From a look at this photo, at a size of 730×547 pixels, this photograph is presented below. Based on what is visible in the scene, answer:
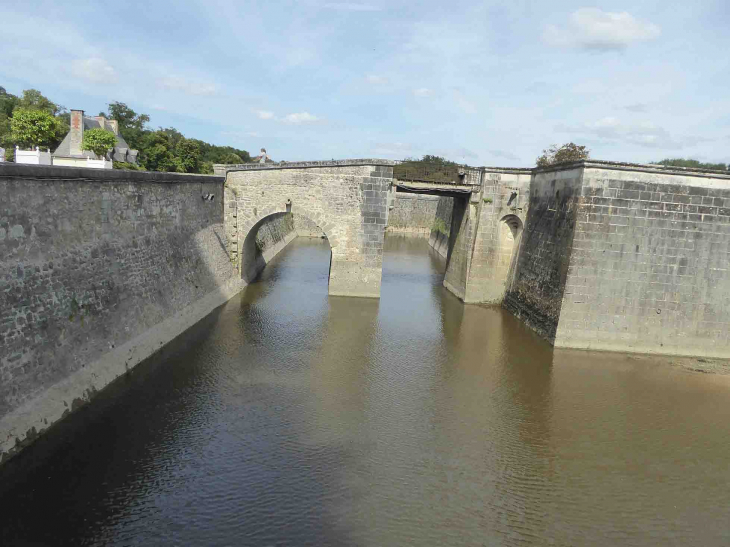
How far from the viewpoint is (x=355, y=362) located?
506 inches

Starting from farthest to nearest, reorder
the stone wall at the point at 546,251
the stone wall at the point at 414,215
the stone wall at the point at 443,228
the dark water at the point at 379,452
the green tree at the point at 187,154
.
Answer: the stone wall at the point at 414,215
the stone wall at the point at 443,228
the green tree at the point at 187,154
the stone wall at the point at 546,251
the dark water at the point at 379,452

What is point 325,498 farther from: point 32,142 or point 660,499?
point 32,142

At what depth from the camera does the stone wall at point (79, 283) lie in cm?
793

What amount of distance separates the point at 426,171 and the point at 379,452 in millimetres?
13971

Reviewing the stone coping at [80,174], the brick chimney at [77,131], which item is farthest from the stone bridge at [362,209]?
the brick chimney at [77,131]

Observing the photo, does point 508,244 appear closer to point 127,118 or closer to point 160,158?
point 160,158

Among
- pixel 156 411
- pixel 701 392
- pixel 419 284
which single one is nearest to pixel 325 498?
pixel 156 411

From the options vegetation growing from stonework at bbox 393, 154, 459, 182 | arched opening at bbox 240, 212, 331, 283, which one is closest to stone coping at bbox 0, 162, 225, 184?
arched opening at bbox 240, 212, 331, 283

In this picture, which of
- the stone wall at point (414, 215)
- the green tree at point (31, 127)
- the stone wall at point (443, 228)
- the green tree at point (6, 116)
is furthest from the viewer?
the stone wall at point (414, 215)

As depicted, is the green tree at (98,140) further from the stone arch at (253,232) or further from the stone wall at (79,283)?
the stone wall at (79,283)

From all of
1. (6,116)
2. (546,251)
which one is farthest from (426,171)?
(6,116)

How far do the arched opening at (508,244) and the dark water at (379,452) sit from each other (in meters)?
6.02

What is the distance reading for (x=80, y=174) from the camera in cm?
1020

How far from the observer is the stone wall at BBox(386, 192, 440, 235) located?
4947 cm
